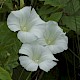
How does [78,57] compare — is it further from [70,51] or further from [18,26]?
[18,26]

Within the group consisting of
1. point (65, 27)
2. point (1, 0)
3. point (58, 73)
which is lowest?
point (58, 73)

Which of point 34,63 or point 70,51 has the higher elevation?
point 34,63

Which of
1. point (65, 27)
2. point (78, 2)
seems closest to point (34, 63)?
point (65, 27)

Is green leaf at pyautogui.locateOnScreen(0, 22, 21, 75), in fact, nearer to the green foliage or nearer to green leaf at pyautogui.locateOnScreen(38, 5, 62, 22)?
the green foliage

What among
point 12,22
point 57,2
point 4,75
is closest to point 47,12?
point 57,2

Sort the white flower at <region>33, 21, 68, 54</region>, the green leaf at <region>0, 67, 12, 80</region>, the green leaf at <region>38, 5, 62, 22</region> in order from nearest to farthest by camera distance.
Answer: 1. the green leaf at <region>0, 67, 12, 80</region>
2. the white flower at <region>33, 21, 68, 54</region>
3. the green leaf at <region>38, 5, 62, 22</region>

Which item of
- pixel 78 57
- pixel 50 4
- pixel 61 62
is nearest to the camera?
pixel 50 4

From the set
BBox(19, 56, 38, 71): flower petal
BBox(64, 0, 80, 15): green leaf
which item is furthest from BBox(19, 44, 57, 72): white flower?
BBox(64, 0, 80, 15): green leaf
